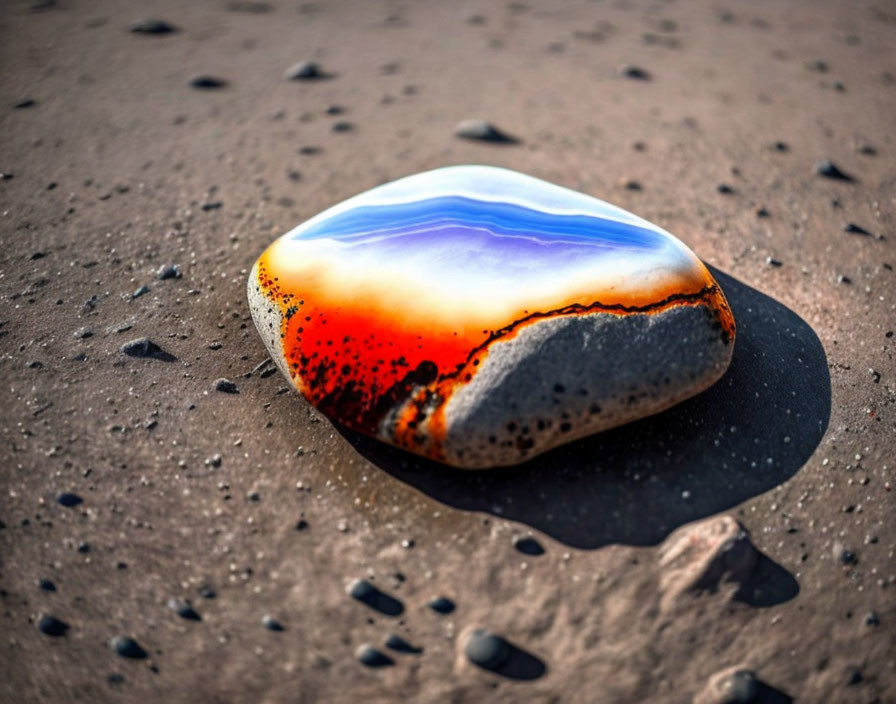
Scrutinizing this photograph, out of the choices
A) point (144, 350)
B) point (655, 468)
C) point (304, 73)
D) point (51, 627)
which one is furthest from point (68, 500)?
point (304, 73)

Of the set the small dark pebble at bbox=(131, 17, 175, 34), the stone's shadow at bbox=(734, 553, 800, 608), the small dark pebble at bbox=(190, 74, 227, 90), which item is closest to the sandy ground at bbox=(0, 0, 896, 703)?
the stone's shadow at bbox=(734, 553, 800, 608)

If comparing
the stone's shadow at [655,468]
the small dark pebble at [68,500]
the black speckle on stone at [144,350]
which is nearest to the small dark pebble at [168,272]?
the black speckle on stone at [144,350]

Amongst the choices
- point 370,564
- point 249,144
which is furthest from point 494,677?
point 249,144

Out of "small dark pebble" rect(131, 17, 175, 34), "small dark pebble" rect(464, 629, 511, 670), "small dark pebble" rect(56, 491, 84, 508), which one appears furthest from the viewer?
"small dark pebble" rect(131, 17, 175, 34)

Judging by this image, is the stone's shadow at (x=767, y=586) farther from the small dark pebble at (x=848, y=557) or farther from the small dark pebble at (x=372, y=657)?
the small dark pebble at (x=372, y=657)

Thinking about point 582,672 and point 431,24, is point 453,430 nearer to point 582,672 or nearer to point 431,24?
point 582,672

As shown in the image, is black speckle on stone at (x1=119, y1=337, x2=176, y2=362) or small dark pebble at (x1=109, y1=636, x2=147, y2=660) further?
black speckle on stone at (x1=119, y1=337, x2=176, y2=362)

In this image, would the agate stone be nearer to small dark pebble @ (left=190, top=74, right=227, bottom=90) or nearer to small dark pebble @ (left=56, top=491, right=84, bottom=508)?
small dark pebble @ (left=56, top=491, right=84, bottom=508)
